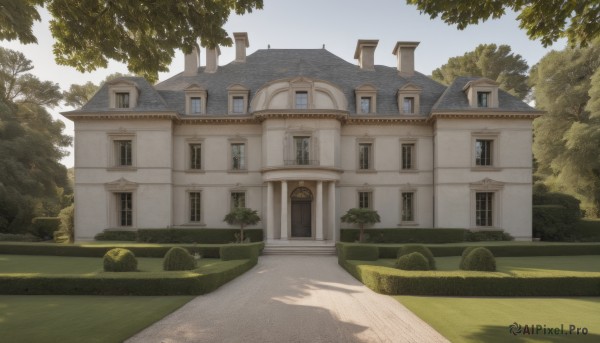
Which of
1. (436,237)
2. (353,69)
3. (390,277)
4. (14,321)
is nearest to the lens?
(14,321)

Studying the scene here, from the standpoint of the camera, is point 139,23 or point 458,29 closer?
point 139,23

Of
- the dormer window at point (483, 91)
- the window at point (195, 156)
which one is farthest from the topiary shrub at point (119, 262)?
the dormer window at point (483, 91)

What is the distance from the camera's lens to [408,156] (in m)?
25.6

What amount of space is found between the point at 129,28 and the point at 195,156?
1902 cm

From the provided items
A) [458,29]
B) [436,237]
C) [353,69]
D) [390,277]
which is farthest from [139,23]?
[353,69]

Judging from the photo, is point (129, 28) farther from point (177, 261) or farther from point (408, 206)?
point (408, 206)

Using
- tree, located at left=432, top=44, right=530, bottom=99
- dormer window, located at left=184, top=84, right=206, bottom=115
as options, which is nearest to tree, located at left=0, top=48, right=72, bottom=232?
dormer window, located at left=184, top=84, right=206, bottom=115

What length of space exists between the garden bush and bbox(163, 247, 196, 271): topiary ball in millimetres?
21723

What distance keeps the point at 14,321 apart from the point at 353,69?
26.5 metres

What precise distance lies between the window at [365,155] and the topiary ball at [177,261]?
15762 millimetres

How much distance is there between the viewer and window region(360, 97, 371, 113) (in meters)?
25.5

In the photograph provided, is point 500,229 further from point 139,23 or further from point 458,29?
point 139,23

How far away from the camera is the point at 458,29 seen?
7977 mm

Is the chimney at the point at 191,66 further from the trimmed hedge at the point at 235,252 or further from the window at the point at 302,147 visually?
the trimmed hedge at the point at 235,252
